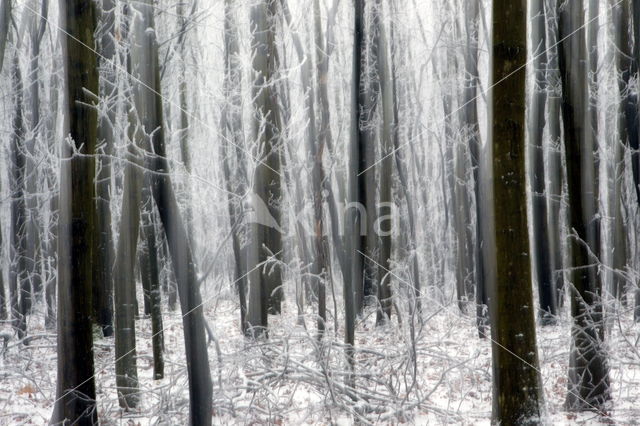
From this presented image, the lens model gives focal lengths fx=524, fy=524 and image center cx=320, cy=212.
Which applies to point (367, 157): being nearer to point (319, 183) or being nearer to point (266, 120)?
Answer: point (319, 183)

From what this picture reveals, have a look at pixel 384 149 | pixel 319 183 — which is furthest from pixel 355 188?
pixel 384 149

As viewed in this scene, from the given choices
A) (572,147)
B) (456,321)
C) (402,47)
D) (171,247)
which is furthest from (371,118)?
(171,247)

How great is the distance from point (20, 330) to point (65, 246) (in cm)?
633

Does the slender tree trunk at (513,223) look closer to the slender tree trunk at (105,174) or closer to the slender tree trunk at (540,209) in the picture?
the slender tree trunk at (105,174)

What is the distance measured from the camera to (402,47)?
14062mm

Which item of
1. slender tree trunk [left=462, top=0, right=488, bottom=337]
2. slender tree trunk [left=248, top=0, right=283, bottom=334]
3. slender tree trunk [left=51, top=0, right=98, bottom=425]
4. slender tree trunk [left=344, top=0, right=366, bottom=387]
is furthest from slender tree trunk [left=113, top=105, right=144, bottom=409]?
slender tree trunk [left=462, top=0, right=488, bottom=337]

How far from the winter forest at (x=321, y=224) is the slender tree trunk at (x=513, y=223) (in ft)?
0.06

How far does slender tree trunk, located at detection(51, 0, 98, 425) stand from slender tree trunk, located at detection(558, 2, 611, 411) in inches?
231

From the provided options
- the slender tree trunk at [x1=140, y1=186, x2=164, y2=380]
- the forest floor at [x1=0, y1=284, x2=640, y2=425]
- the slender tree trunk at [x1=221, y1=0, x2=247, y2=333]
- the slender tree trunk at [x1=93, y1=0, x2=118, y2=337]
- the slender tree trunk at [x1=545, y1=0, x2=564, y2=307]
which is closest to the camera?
the forest floor at [x1=0, y1=284, x2=640, y2=425]

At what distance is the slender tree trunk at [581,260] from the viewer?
6660 millimetres

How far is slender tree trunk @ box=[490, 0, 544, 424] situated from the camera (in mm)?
5000

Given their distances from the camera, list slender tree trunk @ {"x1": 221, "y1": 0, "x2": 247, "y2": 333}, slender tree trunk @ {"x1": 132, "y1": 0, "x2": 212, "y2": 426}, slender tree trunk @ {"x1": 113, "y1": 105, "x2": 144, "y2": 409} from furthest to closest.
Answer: slender tree trunk @ {"x1": 221, "y1": 0, "x2": 247, "y2": 333} → slender tree trunk @ {"x1": 113, "y1": 105, "x2": 144, "y2": 409} → slender tree trunk @ {"x1": 132, "y1": 0, "x2": 212, "y2": 426}

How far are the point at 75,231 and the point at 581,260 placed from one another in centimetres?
610

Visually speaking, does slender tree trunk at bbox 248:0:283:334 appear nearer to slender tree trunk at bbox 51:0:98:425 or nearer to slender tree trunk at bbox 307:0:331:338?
slender tree trunk at bbox 307:0:331:338
